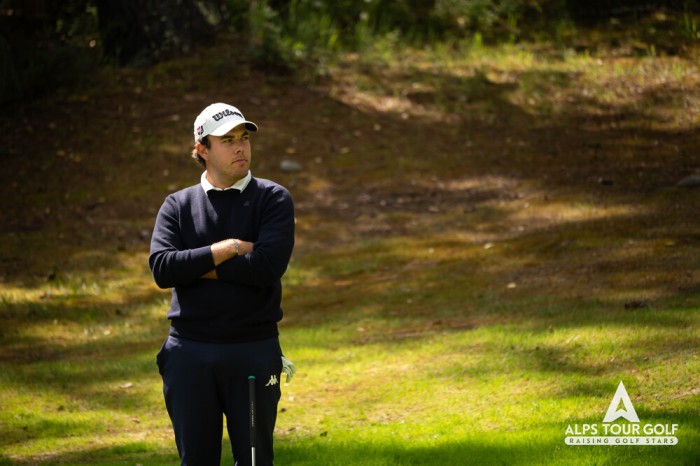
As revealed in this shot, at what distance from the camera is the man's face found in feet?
14.5

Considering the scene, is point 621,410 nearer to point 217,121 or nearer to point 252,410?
point 252,410

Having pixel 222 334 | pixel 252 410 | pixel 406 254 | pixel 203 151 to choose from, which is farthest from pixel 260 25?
pixel 252 410

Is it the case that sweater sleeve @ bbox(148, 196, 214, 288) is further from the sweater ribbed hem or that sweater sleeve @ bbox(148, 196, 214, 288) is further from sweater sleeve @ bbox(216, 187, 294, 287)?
the sweater ribbed hem

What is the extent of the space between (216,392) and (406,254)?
7506mm

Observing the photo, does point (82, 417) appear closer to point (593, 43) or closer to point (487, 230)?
point (487, 230)

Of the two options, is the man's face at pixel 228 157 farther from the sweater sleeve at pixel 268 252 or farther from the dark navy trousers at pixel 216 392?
the dark navy trousers at pixel 216 392

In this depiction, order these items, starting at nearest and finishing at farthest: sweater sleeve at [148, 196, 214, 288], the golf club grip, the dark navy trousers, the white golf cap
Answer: the golf club grip → the dark navy trousers → sweater sleeve at [148, 196, 214, 288] → the white golf cap

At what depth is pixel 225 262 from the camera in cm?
432

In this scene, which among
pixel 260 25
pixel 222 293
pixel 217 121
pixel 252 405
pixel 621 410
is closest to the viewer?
pixel 252 405

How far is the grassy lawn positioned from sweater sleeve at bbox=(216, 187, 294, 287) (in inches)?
71.8

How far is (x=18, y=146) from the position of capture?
1520 centimetres

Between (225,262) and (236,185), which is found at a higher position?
(236,185)

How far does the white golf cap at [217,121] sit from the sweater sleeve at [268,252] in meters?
0.37

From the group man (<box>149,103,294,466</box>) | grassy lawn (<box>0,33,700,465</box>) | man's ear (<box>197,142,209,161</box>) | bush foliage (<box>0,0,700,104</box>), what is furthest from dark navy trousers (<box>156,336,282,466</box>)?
bush foliage (<box>0,0,700,104</box>)
